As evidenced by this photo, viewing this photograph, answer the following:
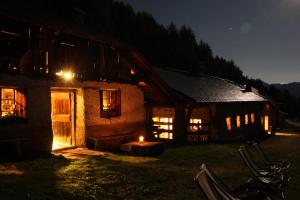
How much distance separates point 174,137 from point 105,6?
142 feet

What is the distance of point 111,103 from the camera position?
17.4m

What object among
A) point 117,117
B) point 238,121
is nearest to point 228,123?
point 238,121

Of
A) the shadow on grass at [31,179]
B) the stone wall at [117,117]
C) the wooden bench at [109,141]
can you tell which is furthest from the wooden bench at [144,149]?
the shadow on grass at [31,179]

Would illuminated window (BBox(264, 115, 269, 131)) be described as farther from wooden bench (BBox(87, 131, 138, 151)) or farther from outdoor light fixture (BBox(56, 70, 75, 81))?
outdoor light fixture (BBox(56, 70, 75, 81))

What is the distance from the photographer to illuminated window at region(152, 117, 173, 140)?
21.7 metres

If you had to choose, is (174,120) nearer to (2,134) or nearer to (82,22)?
(82,22)

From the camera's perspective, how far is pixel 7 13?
11.3 meters

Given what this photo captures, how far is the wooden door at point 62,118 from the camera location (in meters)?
15.3


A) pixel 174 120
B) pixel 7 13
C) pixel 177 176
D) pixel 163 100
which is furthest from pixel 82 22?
pixel 177 176

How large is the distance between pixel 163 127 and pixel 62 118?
8.99m

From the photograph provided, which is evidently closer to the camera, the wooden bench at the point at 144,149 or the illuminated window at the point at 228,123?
the wooden bench at the point at 144,149

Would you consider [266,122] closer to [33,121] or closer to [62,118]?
[62,118]

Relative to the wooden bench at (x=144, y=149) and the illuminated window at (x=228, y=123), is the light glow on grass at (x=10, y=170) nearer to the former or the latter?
the wooden bench at (x=144, y=149)

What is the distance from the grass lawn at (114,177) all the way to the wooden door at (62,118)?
8.71 feet
